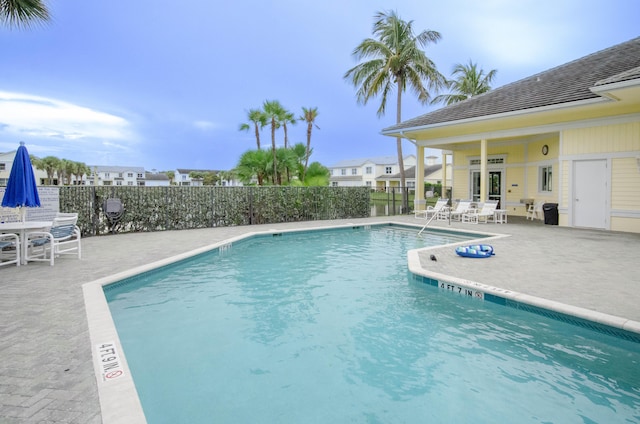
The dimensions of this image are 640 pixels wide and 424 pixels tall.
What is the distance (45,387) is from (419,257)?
6.08 m

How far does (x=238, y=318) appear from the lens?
4.95 meters

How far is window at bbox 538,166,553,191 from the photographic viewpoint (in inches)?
614

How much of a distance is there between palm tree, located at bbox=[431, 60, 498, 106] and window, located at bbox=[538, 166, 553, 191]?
53.6ft

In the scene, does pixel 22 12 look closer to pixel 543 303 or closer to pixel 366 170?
pixel 543 303

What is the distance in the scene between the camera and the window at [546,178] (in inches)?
614

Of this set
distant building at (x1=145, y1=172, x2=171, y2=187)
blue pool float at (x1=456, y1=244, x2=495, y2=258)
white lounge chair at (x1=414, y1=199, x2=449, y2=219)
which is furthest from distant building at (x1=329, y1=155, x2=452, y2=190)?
blue pool float at (x1=456, y1=244, x2=495, y2=258)

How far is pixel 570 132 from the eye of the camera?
40.6 feet

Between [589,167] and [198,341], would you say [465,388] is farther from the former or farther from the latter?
[589,167]

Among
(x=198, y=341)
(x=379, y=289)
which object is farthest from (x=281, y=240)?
(x=198, y=341)

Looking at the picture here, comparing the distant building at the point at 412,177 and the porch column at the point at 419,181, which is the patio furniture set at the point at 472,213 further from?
the distant building at the point at 412,177

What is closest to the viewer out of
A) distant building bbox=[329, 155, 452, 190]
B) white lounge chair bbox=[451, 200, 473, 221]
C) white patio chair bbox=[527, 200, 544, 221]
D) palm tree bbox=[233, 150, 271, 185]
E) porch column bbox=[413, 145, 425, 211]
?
white lounge chair bbox=[451, 200, 473, 221]

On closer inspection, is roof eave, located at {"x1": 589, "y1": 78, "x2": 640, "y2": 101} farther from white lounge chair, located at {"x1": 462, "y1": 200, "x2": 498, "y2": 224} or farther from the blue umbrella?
the blue umbrella

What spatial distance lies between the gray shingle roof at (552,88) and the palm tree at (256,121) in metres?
10.5

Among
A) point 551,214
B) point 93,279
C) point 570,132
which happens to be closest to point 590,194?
point 551,214
